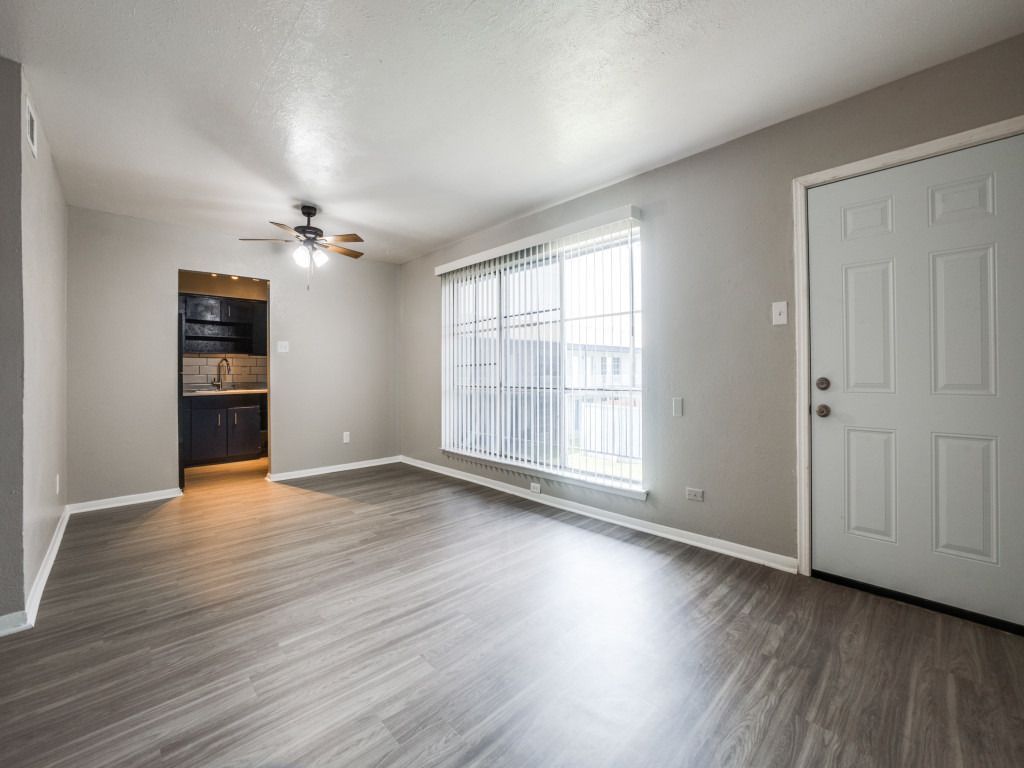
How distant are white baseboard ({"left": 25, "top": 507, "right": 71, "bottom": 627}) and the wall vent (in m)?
2.32

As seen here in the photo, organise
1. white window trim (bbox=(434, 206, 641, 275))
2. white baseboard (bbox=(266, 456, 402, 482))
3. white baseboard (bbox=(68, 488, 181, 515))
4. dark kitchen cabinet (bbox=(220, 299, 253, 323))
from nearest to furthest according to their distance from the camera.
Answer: white window trim (bbox=(434, 206, 641, 275)), white baseboard (bbox=(68, 488, 181, 515)), white baseboard (bbox=(266, 456, 402, 482)), dark kitchen cabinet (bbox=(220, 299, 253, 323))

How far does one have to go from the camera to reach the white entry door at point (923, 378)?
2.00 metres

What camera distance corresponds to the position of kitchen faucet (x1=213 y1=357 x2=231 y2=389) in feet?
21.0

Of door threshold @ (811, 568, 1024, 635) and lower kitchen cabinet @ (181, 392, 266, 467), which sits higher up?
lower kitchen cabinet @ (181, 392, 266, 467)

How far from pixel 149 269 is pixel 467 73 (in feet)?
12.7

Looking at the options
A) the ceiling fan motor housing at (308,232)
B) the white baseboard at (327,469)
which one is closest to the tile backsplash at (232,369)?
the white baseboard at (327,469)

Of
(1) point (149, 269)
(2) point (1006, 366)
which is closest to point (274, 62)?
(1) point (149, 269)

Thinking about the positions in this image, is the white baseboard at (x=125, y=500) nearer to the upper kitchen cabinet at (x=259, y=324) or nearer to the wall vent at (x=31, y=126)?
the upper kitchen cabinet at (x=259, y=324)

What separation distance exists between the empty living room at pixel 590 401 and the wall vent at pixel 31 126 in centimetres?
5

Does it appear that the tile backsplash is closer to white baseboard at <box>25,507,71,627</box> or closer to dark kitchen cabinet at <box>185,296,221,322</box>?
dark kitchen cabinet at <box>185,296,221,322</box>

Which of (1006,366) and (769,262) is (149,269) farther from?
(1006,366)

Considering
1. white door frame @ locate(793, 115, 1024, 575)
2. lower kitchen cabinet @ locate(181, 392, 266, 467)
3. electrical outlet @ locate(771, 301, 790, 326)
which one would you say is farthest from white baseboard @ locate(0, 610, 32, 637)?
electrical outlet @ locate(771, 301, 790, 326)

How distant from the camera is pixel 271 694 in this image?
1.62 metres

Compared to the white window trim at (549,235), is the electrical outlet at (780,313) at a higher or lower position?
lower
